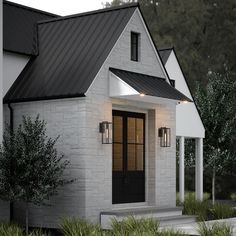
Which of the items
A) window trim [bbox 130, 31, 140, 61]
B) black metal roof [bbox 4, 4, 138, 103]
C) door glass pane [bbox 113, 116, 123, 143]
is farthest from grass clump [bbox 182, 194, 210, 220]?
black metal roof [bbox 4, 4, 138, 103]

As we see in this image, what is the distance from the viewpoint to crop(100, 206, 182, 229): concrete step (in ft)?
49.1

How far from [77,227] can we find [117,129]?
383 centimetres

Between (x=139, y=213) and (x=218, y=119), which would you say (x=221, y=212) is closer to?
(x=139, y=213)

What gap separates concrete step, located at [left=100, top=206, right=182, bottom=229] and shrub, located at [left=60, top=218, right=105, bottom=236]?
94cm

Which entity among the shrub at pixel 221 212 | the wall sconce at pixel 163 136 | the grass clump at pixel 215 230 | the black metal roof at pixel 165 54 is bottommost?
the shrub at pixel 221 212

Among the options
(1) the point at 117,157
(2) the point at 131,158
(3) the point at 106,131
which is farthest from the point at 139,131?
(3) the point at 106,131

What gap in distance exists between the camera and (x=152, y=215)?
15.7 meters

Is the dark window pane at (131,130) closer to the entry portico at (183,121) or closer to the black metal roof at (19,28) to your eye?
the black metal roof at (19,28)

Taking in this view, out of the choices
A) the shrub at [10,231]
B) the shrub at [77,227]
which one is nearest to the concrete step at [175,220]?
the shrub at [77,227]

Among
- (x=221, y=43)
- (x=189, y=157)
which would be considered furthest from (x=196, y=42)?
(x=189, y=157)

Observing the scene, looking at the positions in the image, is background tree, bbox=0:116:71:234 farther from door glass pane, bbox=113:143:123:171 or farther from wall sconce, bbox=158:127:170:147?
wall sconce, bbox=158:127:170:147

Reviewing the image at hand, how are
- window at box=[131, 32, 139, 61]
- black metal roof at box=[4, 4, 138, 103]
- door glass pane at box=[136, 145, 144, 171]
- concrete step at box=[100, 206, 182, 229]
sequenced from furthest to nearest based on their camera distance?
door glass pane at box=[136, 145, 144, 171] < window at box=[131, 32, 139, 61] < black metal roof at box=[4, 4, 138, 103] < concrete step at box=[100, 206, 182, 229]

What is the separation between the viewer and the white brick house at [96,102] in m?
15.2

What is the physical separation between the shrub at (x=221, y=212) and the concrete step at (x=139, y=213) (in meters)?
2.13
